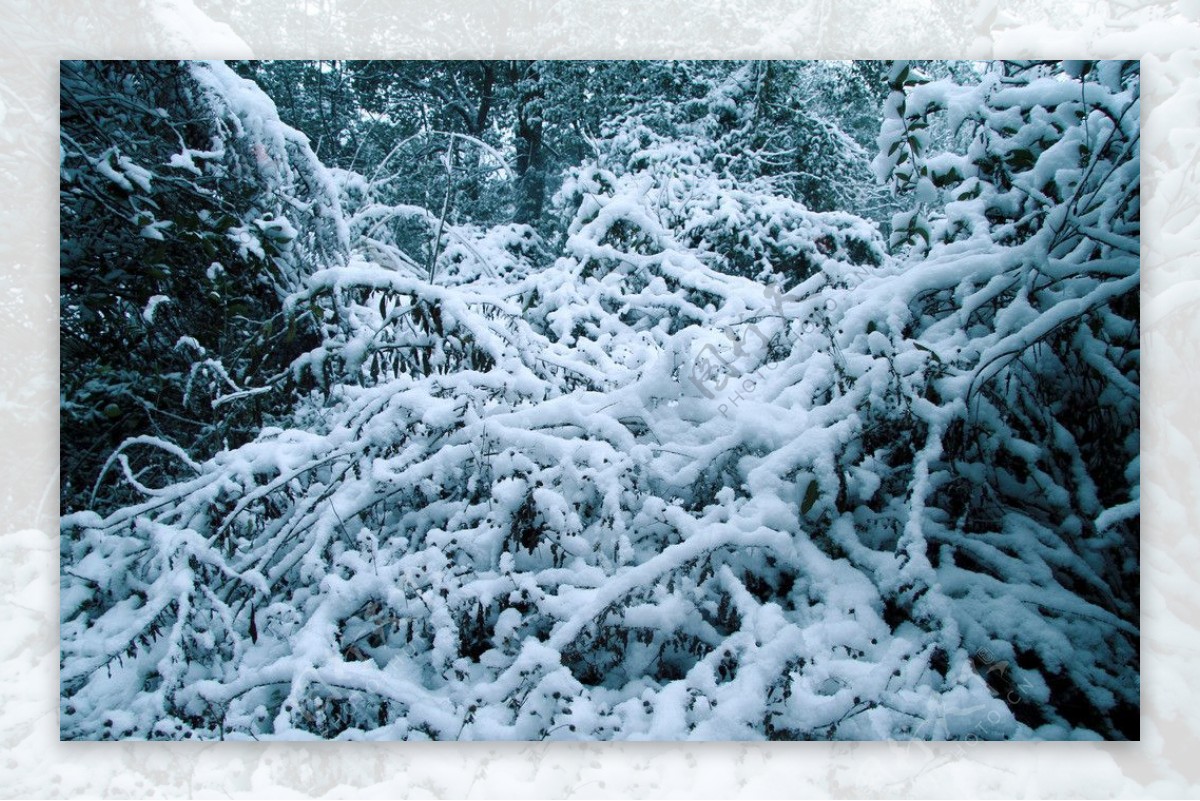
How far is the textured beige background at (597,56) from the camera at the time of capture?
71.4 inches

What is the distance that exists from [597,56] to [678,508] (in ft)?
3.61

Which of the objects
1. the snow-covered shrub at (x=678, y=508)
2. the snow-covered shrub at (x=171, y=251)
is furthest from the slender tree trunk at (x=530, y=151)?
the snow-covered shrub at (x=171, y=251)

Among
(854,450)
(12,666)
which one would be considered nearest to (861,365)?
Answer: (854,450)

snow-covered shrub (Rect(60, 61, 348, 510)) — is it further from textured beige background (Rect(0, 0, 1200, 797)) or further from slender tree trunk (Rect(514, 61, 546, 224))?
slender tree trunk (Rect(514, 61, 546, 224))

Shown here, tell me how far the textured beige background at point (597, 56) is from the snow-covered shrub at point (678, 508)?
90mm

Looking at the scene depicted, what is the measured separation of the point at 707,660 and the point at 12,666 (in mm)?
1631

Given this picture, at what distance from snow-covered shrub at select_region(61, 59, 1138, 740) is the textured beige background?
0.09 m

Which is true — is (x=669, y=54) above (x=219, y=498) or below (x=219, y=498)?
above

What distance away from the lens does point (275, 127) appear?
1.89m

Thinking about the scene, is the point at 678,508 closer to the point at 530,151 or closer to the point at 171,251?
the point at 530,151

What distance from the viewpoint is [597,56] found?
1.91 m

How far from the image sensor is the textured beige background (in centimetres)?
181

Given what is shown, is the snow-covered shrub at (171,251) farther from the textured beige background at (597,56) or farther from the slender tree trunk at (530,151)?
the slender tree trunk at (530,151)

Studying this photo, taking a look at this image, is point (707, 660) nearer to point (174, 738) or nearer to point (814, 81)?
point (174, 738)
